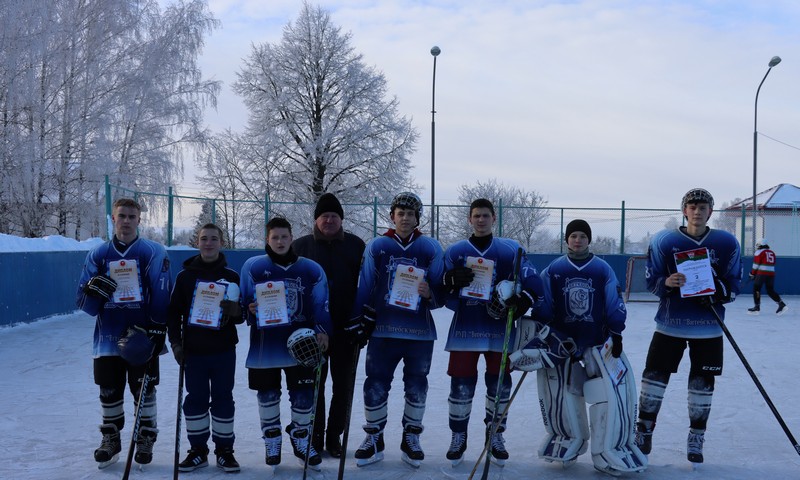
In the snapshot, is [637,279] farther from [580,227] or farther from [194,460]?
[194,460]

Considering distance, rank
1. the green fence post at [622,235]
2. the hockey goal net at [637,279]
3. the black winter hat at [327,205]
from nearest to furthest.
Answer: the black winter hat at [327,205] → the hockey goal net at [637,279] → the green fence post at [622,235]

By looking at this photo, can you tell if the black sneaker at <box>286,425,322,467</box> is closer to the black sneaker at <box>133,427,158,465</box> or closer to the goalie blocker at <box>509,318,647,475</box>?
the black sneaker at <box>133,427,158,465</box>

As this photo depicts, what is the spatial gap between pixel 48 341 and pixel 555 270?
6871mm

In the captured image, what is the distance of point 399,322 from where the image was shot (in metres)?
4.21

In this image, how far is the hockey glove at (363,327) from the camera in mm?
4133

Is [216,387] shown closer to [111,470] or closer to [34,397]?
[111,470]

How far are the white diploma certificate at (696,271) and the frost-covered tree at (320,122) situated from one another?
19.8 metres

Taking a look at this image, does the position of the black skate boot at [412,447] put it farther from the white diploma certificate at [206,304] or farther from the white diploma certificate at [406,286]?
the white diploma certificate at [206,304]

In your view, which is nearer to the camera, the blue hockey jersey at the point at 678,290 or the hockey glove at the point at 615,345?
the hockey glove at the point at 615,345

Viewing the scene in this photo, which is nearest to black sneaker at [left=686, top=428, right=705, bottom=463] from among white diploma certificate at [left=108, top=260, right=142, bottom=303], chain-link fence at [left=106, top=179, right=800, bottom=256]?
white diploma certificate at [left=108, top=260, right=142, bottom=303]

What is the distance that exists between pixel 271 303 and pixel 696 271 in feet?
8.31

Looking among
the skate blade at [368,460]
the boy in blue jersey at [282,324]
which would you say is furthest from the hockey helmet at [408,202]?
the skate blade at [368,460]

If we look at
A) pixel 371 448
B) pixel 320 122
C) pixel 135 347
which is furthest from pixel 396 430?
pixel 320 122

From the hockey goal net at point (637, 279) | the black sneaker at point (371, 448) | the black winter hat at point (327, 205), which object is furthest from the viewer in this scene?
the hockey goal net at point (637, 279)
